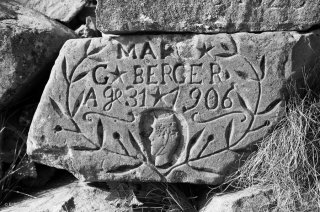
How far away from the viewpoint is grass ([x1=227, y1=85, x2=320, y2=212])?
320 centimetres

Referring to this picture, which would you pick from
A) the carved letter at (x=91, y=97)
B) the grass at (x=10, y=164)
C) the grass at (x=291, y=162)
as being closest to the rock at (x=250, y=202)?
the grass at (x=291, y=162)

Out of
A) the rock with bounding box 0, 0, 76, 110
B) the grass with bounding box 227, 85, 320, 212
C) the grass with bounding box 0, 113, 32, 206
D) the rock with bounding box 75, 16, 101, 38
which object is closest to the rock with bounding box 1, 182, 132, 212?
the grass with bounding box 0, 113, 32, 206

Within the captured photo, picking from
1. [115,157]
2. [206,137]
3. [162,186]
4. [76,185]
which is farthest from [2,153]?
[206,137]

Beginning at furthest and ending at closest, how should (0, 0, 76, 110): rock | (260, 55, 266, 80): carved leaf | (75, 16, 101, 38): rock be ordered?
(75, 16, 101, 38): rock, (0, 0, 76, 110): rock, (260, 55, 266, 80): carved leaf

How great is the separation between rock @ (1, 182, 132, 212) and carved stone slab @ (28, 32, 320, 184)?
14cm

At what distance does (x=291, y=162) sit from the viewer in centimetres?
326

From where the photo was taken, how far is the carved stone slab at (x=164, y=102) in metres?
3.32

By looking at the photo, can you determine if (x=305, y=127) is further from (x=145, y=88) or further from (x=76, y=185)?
(x=76, y=185)

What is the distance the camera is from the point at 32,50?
3.62 meters

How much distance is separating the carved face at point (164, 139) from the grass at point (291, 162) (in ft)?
1.19

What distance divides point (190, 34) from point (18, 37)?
1.02 meters

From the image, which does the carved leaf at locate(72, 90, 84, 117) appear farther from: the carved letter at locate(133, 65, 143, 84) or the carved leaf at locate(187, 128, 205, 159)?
the carved leaf at locate(187, 128, 205, 159)

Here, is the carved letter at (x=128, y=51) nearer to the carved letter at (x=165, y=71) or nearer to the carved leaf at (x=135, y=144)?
the carved letter at (x=165, y=71)

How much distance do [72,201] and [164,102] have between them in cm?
77
